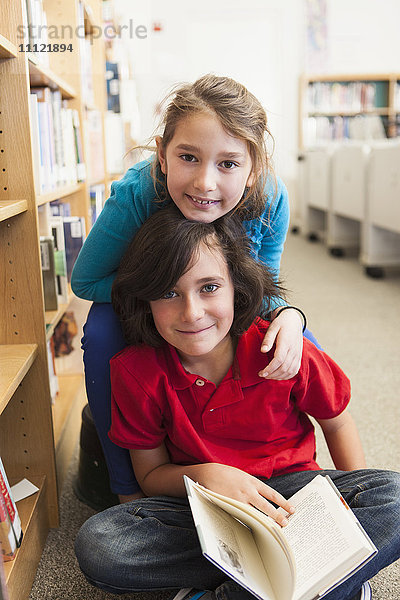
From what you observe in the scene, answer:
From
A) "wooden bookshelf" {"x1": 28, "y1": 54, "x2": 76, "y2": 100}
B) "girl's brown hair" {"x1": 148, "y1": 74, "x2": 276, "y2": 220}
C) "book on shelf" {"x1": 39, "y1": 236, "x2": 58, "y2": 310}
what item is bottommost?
"book on shelf" {"x1": 39, "y1": 236, "x2": 58, "y2": 310}

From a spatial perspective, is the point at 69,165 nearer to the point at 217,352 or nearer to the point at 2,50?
the point at 2,50

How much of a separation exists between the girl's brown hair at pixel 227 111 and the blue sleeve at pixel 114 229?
37 mm

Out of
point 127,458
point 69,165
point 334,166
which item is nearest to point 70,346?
point 69,165

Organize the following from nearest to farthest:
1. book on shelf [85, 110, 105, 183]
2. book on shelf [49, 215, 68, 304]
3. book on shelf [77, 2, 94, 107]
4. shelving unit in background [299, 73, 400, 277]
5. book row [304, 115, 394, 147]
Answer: book on shelf [49, 215, 68, 304], book on shelf [77, 2, 94, 107], book on shelf [85, 110, 105, 183], shelving unit in background [299, 73, 400, 277], book row [304, 115, 394, 147]

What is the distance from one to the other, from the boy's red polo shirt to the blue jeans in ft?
0.26

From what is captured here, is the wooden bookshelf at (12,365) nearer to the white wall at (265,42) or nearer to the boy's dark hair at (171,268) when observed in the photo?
the boy's dark hair at (171,268)

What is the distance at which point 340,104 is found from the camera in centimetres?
577

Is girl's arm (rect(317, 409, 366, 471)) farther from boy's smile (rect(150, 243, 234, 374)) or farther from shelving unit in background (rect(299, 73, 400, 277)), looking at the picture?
shelving unit in background (rect(299, 73, 400, 277))

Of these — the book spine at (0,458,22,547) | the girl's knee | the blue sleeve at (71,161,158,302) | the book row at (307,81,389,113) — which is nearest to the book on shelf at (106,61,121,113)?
the blue sleeve at (71,161,158,302)

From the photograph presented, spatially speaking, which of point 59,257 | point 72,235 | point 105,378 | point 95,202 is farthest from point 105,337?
point 95,202

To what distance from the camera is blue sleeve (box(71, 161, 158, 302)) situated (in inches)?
41.9

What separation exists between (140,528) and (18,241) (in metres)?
0.52

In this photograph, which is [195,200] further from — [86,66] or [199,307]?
[86,66]

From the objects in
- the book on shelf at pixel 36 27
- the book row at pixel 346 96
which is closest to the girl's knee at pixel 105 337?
the book on shelf at pixel 36 27
